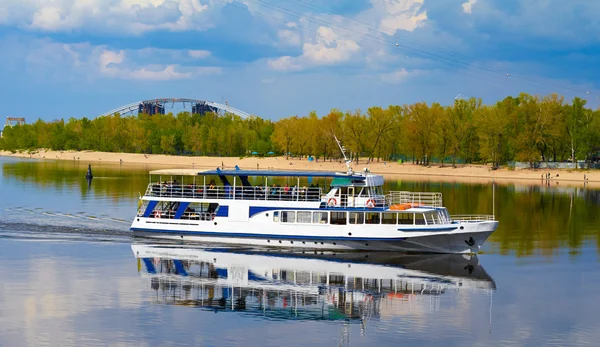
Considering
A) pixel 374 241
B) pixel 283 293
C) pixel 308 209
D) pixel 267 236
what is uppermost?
pixel 308 209

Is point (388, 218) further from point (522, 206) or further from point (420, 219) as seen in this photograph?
point (522, 206)

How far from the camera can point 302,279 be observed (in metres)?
35.9

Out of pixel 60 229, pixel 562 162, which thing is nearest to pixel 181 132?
pixel 562 162

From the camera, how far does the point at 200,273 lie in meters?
37.2

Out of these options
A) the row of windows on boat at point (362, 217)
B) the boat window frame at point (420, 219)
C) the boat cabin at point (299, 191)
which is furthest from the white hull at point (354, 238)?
the boat cabin at point (299, 191)

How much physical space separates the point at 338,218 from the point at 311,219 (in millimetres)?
1480

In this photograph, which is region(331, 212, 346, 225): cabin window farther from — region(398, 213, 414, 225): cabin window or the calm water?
region(398, 213, 414, 225): cabin window

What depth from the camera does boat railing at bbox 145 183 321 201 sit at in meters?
43.8

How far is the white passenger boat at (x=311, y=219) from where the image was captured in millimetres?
41594

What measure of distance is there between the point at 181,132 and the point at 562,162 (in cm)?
10144

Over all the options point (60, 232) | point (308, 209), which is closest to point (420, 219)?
point (308, 209)

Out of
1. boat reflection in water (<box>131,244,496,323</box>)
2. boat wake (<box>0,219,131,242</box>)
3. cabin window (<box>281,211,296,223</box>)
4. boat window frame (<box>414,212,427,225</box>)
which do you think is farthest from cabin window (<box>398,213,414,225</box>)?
boat wake (<box>0,219,131,242</box>)

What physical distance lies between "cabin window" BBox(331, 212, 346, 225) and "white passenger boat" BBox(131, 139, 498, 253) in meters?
0.05

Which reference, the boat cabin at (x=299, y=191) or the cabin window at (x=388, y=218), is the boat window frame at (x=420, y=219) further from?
the boat cabin at (x=299, y=191)
